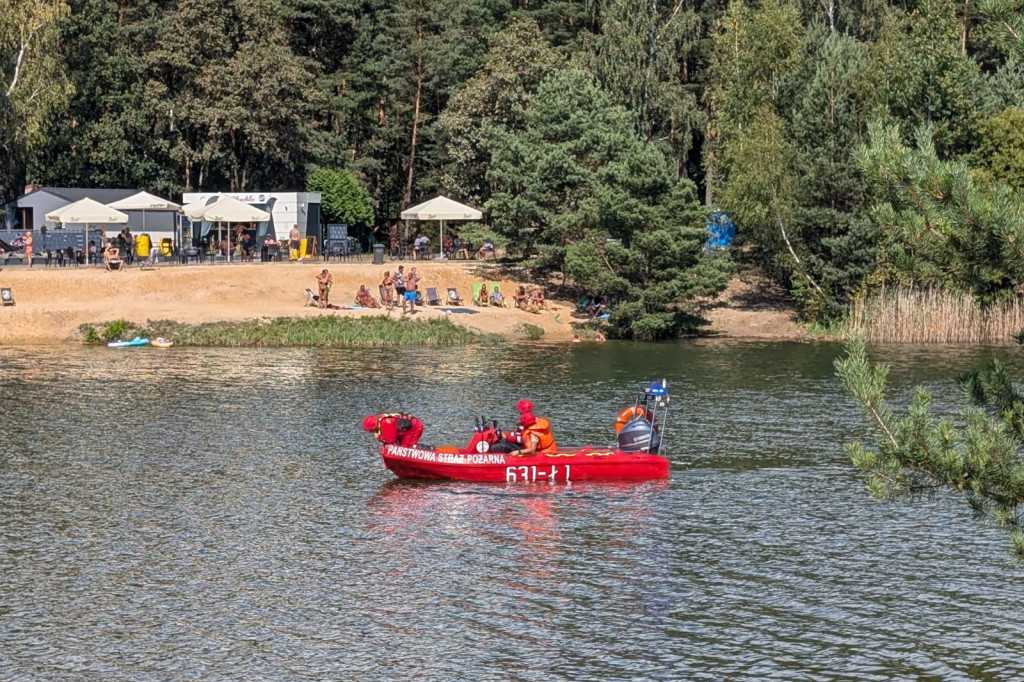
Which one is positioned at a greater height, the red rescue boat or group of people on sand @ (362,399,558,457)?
group of people on sand @ (362,399,558,457)

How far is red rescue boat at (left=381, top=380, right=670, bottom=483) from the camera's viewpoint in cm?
2986

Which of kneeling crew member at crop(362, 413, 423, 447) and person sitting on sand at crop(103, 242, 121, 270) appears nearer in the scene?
kneeling crew member at crop(362, 413, 423, 447)

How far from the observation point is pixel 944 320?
53.7 meters

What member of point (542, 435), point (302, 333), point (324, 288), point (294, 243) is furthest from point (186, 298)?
point (542, 435)

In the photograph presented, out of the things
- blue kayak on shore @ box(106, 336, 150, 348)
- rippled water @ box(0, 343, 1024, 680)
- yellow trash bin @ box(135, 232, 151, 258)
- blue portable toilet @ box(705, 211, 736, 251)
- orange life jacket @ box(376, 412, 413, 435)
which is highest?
blue portable toilet @ box(705, 211, 736, 251)

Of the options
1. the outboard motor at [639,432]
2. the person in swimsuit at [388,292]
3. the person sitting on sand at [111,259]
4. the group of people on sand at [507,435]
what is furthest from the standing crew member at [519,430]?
the person sitting on sand at [111,259]

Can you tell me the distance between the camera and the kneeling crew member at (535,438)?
98.4ft

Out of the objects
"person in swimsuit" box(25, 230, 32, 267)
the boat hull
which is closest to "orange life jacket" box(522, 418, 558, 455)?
the boat hull

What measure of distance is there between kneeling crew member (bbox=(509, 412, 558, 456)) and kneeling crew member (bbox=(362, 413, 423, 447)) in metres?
2.13

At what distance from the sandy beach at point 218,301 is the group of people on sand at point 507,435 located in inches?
1024

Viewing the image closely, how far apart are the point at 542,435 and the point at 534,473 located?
A: 85cm

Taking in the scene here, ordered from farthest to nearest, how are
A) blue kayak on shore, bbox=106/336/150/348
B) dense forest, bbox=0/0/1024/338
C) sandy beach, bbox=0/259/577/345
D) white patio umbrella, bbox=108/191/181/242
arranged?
white patio umbrella, bbox=108/191/181/242 → dense forest, bbox=0/0/1024/338 → sandy beach, bbox=0/259/577/345 → blue kayak on shore, bbox=106/336/150/348

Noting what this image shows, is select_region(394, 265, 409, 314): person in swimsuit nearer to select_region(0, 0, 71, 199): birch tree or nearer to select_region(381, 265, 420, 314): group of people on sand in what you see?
select_region(381, 265, 420, 314): group of people on sand

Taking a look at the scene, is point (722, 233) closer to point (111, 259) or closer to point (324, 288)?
point (324, 288)
